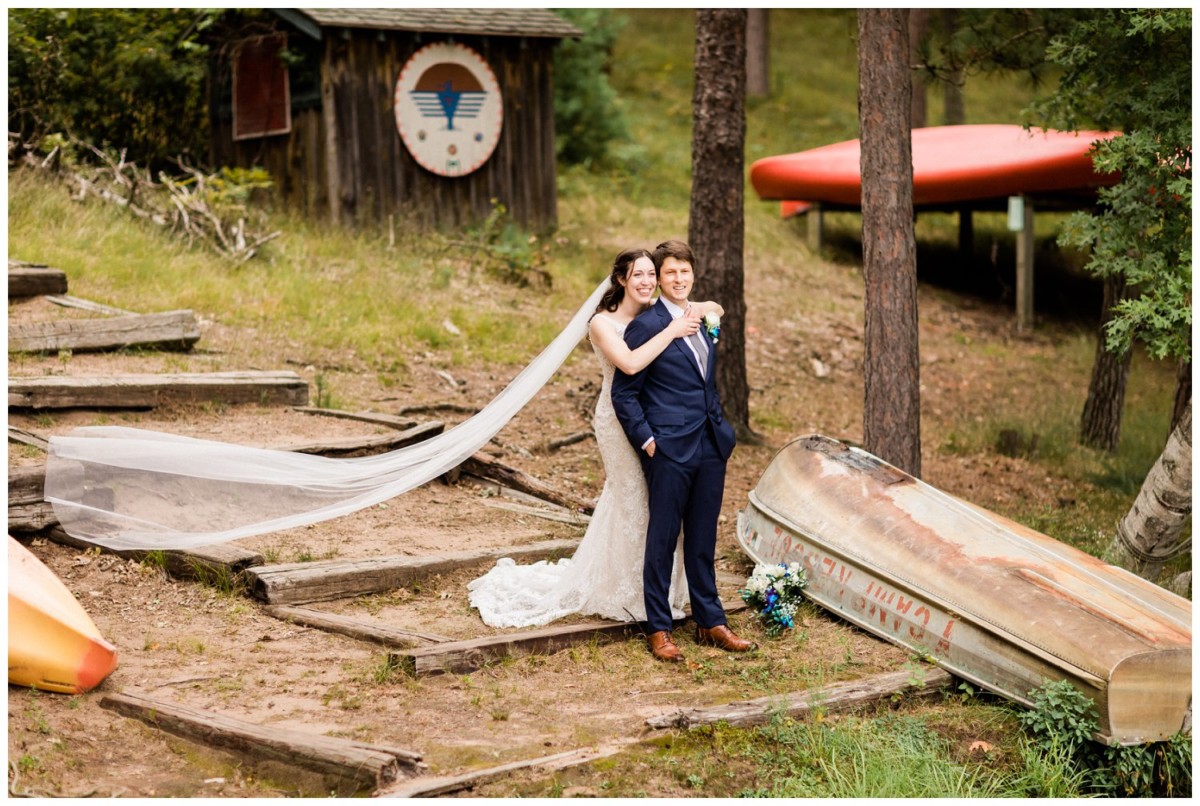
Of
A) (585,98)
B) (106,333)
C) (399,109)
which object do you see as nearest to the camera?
(106,333)

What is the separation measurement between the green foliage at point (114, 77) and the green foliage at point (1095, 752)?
42.5 feet

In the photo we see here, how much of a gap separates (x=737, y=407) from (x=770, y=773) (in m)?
5.84

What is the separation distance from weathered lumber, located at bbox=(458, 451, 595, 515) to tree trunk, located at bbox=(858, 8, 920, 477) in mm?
2095

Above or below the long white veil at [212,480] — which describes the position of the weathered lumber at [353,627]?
below

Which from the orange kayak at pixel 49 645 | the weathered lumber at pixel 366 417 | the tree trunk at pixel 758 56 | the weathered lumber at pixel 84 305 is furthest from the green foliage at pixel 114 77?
the tree trunk at pixel 758 56

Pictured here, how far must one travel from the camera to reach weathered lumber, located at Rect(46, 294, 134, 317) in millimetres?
9945

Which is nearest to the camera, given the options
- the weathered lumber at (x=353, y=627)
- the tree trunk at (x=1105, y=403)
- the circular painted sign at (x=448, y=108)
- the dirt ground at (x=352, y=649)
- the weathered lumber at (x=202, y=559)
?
the dirt ground at (x=352, y=649)

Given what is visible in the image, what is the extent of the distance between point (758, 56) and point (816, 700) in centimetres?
2376

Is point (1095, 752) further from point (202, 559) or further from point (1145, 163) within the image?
point (202, 559)

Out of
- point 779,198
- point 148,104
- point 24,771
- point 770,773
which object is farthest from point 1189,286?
point 148,104

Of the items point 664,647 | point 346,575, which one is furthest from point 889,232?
point 346,575

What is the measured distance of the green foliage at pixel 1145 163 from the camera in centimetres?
714

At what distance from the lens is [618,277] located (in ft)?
19.5

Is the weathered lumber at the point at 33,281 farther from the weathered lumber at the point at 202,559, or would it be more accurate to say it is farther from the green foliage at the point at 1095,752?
the green foliage at the point at 1095,752
